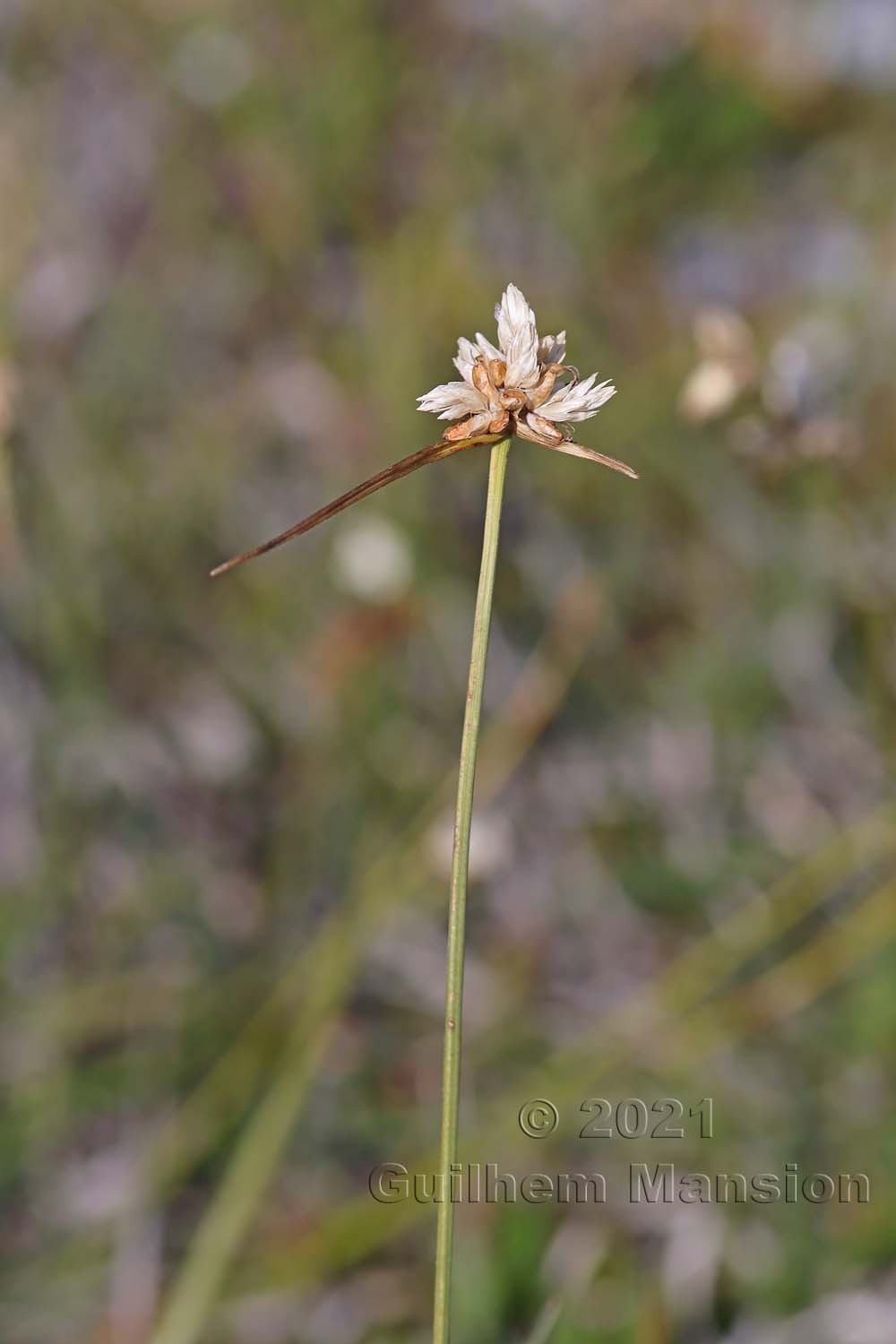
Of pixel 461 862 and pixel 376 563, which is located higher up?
pixel 376 563

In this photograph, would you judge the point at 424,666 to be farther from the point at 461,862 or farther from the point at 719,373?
the point at 461,862

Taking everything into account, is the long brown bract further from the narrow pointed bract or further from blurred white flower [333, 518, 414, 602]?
blurred white flower [333, 518, 414, 602]

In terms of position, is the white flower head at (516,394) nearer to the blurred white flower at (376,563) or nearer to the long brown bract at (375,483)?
the long brown bract at (375,483)

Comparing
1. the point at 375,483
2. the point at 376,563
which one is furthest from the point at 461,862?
the point at 376,563

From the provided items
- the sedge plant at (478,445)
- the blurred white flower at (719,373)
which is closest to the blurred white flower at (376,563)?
the blurred white flower at (719,373)

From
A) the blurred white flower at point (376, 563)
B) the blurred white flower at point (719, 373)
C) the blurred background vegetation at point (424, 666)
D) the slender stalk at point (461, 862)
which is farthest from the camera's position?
the blurred white flower at point (376, 563)

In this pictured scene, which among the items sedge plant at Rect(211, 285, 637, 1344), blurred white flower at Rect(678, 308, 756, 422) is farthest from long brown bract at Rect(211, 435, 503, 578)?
blurred white flower at Rect(678, 308, 756, 422)

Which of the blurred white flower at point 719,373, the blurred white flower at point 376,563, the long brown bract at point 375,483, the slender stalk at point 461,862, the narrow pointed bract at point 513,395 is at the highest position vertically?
the blurred white flower at point 376,563
